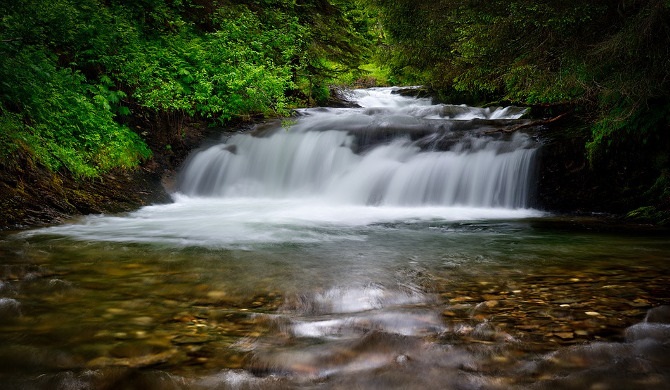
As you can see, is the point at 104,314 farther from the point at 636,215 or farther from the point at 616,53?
the point at 636,215

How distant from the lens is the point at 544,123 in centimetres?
963

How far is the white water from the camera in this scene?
7242 millimetres

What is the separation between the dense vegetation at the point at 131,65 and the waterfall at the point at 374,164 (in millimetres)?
1234

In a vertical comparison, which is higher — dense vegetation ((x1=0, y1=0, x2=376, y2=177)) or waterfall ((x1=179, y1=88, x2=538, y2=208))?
dense vegetation ((x1=0, y1=0, x2=376, y2=177))

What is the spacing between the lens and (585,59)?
6426 mm

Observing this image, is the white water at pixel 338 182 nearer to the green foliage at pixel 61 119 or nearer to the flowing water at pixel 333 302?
the flowing water at pixel 333 302

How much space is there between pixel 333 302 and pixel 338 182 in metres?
7.32

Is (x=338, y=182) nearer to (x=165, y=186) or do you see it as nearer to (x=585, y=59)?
(x=165, y=186)

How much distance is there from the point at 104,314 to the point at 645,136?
8043 mm

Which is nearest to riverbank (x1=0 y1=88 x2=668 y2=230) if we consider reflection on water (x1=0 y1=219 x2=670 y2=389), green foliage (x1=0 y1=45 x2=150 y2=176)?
green foliage (x1=0 y1=45 x2=150 y2=176)

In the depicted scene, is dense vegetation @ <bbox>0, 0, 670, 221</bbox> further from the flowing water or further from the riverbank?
the flowing water

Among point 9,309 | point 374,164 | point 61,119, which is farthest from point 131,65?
point 9,309

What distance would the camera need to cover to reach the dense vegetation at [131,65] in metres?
6.50

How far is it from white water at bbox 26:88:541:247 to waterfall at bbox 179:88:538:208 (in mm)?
22
